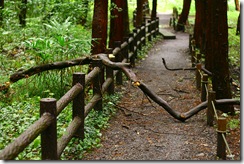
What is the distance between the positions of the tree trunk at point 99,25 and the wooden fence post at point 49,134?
5.92 metres

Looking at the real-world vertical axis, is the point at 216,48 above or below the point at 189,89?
above

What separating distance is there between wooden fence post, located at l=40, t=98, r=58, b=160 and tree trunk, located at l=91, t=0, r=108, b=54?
5.92m

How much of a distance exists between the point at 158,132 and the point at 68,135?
2.55 metres

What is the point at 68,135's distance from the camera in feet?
22.5

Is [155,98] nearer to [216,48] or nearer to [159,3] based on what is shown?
[216,48]

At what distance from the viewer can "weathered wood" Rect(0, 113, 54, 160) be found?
4.79 m

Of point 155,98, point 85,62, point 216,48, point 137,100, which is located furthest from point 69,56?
point 216,48

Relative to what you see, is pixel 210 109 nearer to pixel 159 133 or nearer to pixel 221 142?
pixel 159 133

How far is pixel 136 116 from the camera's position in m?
10.1

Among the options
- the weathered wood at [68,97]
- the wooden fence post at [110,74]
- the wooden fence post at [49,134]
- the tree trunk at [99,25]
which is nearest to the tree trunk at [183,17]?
the tree trunk at [99,25]

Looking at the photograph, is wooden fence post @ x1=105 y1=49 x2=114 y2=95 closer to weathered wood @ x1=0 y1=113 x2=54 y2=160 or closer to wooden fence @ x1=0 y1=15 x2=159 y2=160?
wooden fence @ x1=0 y1=15 x2=159 y2=160

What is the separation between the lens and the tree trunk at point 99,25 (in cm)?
1161

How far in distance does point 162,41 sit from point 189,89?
1466 cm

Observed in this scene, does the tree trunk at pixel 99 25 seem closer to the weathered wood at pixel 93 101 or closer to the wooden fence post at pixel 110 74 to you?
the wooden fence post at pixel 110 74
